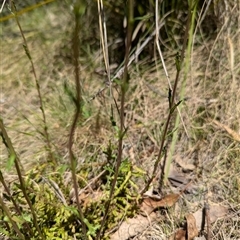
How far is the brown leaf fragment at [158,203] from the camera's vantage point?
161 cm

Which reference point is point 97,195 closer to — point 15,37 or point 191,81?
point 191,81

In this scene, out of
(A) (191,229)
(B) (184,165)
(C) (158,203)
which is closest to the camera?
(A) (191,229)

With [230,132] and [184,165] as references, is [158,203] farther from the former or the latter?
[230,132]

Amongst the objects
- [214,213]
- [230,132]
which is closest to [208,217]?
[214,213]

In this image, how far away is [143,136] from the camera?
1903mm

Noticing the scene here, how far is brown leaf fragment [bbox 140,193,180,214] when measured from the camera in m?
1.61

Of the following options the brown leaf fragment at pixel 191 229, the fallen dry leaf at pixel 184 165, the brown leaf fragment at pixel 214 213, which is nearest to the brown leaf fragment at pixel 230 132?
the fallen dry leaf at pixel 184 165

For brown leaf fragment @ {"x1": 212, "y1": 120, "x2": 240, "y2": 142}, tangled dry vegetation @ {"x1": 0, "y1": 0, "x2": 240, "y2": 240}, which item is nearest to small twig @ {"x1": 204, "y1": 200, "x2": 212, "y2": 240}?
tangled dry vegetation @ {"x1": 0, "y1": 0, "x2": 240, "y2": 240}

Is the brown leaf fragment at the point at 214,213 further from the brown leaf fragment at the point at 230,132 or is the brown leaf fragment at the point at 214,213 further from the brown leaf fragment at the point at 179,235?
the brown leaf fragment at the point at 230,132

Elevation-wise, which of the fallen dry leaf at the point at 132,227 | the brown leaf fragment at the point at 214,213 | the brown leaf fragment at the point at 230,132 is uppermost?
the brown leaf fragment at the point at 230,132

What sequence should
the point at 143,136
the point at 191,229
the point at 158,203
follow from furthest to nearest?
the point at 143,136, the point at 158,203, the point at 191,229

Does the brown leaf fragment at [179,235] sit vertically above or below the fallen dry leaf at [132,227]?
below

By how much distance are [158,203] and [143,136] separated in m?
0.38

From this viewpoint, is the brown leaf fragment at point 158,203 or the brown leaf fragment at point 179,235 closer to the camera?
the brown leaf fragment at point 179,235
